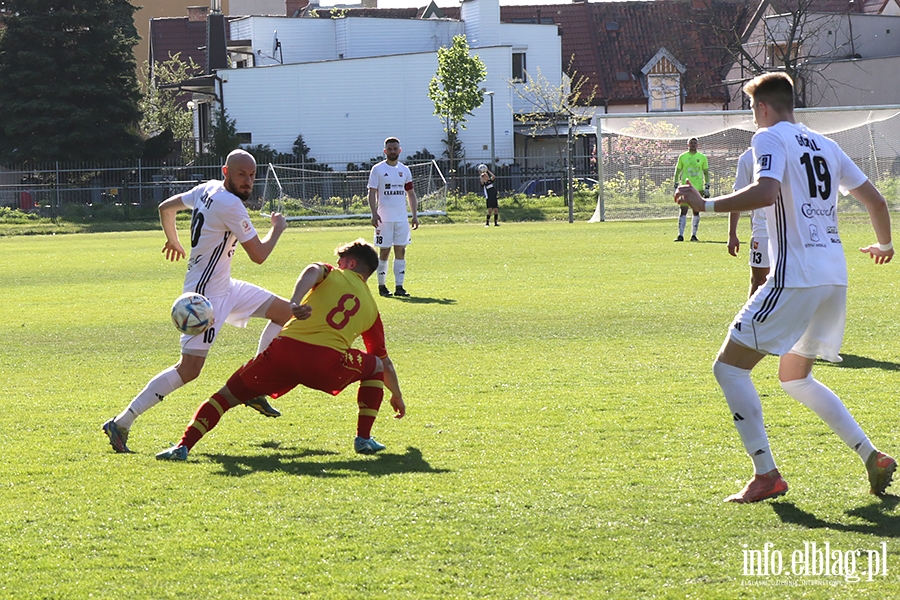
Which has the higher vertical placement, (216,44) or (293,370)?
(216,44)

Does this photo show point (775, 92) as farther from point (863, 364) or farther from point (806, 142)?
point (863, 364)

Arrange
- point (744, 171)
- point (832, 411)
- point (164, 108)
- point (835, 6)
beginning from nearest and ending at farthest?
point (832, 411), point (744, 171), point (164, 108), point (835, 6)

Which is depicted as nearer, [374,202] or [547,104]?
[374,202]

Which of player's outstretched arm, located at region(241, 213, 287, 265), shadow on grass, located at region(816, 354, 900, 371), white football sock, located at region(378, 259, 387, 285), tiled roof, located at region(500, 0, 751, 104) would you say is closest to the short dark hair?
player's outstretched arm, located at region(241, 213, 287, 265)

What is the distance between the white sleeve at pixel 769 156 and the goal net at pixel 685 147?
27.9 metres

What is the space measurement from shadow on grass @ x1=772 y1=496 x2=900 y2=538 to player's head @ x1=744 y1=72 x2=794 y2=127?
1.95m

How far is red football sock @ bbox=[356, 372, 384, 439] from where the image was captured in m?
6.97

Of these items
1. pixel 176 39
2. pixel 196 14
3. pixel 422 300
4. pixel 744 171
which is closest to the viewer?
pixel 744 171

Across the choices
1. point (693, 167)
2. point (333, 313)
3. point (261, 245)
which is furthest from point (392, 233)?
point (333, 313)

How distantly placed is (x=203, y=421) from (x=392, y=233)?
1036 centimetres

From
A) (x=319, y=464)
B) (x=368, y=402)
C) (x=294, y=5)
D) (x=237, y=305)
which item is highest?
(x=294, y=5)

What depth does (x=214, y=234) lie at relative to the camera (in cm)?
734

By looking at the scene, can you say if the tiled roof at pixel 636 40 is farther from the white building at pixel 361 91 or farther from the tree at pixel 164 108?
the tree at pixel 164 108

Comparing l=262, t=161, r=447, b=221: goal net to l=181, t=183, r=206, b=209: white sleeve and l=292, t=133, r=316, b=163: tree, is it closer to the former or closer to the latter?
l=292, t=133, r=316, b=163: tree
